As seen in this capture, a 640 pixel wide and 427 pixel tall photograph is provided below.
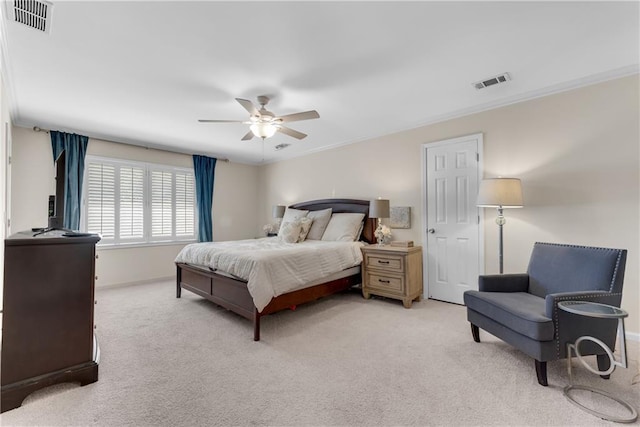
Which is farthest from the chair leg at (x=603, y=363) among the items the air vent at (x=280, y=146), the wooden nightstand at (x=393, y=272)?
the air vent at (x=280, y=146)

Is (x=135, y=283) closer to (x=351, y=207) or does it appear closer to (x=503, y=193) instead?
(x=351, y=207)

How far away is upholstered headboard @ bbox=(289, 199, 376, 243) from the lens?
182 inches

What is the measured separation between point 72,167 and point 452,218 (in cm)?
563

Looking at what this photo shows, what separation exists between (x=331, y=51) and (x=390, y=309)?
9.71 ft

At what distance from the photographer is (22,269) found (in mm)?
1858

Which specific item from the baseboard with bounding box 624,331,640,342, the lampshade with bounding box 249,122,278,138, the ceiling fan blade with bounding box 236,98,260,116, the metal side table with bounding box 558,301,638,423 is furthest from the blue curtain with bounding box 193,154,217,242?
the baseboard with bounding box 624,331,640,342

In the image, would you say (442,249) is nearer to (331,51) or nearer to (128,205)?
(331,51)

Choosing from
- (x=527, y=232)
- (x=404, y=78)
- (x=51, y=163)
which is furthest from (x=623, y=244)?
(x=51, y=163)

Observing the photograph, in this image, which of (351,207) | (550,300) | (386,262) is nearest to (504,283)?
(550,300)

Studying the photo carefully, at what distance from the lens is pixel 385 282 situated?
391 cm

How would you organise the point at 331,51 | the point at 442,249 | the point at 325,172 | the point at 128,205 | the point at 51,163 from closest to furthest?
the point at 331,51 → the point at 442,249 → the point at 51,163 → the point at 128,205 → the point at 325,172

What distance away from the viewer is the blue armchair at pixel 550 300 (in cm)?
196

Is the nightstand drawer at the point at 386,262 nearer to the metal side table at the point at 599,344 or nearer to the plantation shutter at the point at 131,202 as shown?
the metal side table at the point at 599,344

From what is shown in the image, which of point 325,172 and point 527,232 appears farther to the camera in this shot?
point 325,172
